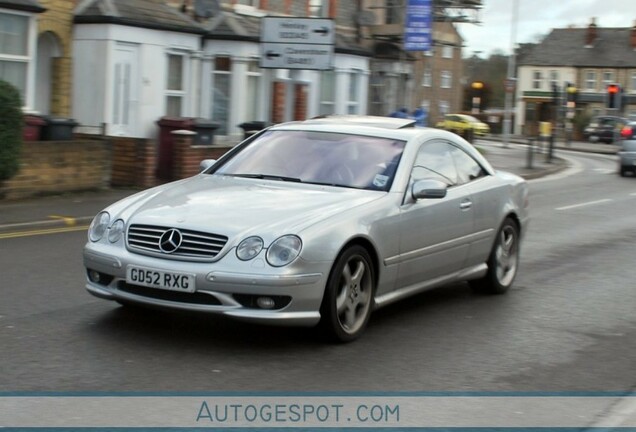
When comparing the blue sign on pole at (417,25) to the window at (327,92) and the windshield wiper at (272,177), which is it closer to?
the window at (327,92)

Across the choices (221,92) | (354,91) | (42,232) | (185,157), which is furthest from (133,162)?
(354,91)

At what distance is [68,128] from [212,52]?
29.6ft

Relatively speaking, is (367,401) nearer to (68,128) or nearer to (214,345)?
(214,345)

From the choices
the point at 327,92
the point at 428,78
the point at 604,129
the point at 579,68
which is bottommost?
the point at 604,129

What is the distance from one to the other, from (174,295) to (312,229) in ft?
3.19

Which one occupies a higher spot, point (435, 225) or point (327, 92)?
point (327, 92)

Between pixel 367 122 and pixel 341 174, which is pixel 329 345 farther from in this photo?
pixel 367 122

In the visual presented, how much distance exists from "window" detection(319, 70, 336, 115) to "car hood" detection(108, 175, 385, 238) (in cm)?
2406

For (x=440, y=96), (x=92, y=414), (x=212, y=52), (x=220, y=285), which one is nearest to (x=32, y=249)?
(x=220, y=285)

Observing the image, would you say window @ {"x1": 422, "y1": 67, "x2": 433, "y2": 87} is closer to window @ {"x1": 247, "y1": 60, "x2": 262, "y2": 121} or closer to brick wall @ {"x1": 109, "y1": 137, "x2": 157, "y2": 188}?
window @ {"x1": 247, "y1": 60, "x2": 262, "y2": 121}

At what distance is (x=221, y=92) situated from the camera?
26.2 metres

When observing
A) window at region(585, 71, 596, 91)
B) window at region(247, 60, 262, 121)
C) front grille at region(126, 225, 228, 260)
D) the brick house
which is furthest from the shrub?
window at region(585, 71, 596, 91)

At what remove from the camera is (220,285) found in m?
6.06

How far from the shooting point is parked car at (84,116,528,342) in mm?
6137
